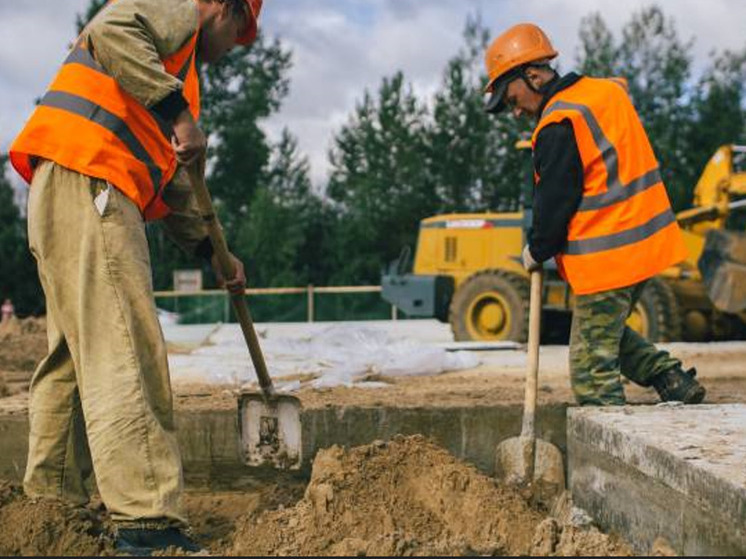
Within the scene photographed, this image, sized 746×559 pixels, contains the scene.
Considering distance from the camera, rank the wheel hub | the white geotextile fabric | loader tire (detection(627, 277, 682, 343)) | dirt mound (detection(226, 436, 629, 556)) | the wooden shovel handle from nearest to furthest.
→ dirt mound (detection(226, 436, 629, 556)) → the wooden shovel handle → the white geotextile fabric → loader tire (detection(627, 277, 682, 343)) → the wheel hub

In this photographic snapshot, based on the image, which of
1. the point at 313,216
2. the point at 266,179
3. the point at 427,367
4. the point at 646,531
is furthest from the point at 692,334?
the point at 266,179

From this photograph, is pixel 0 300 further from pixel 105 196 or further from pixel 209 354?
pixel 105 196

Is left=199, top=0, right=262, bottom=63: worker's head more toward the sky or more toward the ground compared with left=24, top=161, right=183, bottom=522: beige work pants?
more toward the sky

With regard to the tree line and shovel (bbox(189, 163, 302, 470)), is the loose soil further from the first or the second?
the tree line

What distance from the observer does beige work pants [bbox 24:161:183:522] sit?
9.20 feet

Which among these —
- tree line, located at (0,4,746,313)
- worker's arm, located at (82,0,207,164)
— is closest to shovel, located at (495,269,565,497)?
worker's arm, located at (82,0,207,164)

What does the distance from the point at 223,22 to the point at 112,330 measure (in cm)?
113

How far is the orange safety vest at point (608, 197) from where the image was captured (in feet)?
13.5

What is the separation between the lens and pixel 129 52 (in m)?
2.87

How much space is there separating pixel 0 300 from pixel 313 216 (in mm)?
12540

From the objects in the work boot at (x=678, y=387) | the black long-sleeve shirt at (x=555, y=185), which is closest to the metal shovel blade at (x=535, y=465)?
the work boot at (x=678, y=387)

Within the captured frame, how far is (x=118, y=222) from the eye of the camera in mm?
2926

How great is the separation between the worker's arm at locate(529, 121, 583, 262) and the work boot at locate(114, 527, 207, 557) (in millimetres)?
2135

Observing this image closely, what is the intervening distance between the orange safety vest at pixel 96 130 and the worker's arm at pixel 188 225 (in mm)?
486
